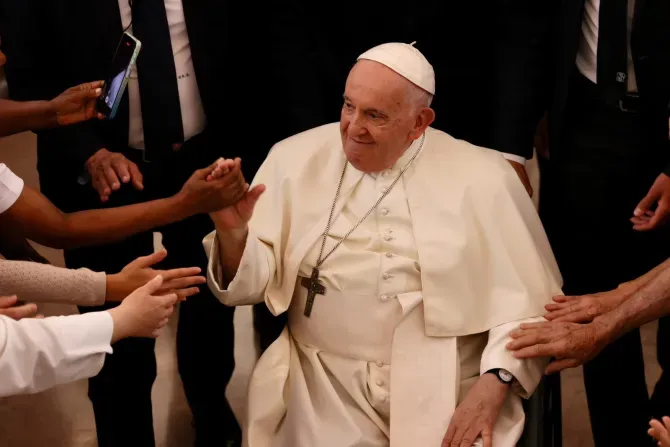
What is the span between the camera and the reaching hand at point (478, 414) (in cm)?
292

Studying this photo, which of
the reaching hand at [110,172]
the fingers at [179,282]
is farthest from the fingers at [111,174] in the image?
the fingers at [179,282]

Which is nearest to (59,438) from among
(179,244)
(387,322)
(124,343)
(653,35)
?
(124,343)

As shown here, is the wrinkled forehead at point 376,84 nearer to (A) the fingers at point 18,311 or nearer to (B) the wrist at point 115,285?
(B) the wrist at point 115,285

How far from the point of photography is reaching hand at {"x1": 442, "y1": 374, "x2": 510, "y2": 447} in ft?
9.59

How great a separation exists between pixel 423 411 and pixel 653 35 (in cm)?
142

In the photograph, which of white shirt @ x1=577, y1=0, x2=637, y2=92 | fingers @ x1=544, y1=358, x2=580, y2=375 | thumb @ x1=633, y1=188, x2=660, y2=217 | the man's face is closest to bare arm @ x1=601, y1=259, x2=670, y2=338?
fingers @ x1=544, y1=358, x2=580, y2=375

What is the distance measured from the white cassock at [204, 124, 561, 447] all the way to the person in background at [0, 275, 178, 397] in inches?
18.5

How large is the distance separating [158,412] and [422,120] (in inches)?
75.7

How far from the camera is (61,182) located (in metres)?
3.52

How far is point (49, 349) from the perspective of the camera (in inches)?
99.3

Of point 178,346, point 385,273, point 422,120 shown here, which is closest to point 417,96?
point 422,120

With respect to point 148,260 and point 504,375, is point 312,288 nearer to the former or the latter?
point 148,260

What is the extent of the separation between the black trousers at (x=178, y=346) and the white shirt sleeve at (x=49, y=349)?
3.17 feet

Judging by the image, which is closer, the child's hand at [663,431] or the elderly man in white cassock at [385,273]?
the child's hand at [663,431]
